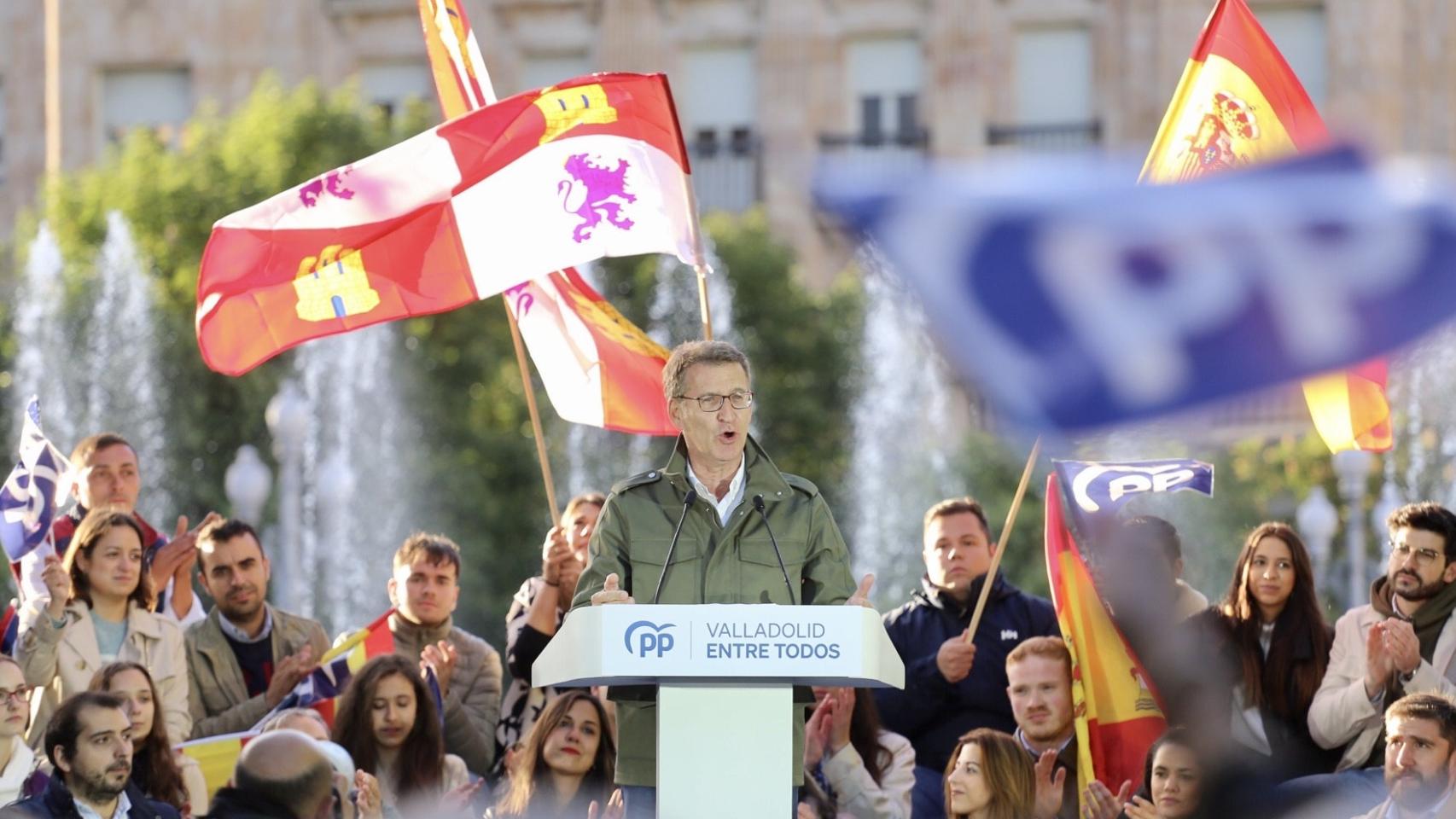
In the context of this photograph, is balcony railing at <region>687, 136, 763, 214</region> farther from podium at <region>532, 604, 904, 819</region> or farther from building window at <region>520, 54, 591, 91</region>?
podium at <region>532, 604, 904, 819</region>

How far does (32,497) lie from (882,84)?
30.9m

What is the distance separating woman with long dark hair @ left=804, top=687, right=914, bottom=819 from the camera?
9969 millimetres

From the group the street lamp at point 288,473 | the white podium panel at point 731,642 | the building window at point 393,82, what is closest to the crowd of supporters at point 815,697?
the white podium panel at point 731,642

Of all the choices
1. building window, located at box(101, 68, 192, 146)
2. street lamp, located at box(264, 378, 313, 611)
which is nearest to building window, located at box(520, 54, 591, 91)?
building window, located at box(101, 68, 192, 146)

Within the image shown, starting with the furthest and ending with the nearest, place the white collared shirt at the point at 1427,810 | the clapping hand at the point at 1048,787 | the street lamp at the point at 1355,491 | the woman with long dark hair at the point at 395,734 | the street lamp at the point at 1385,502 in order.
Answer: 1. the street lamp at the point at 1385,502
2. the street lamp at the point at 1355,491
3. the woman with long dark hair at the point at 395,734
4. the clapping hand at the point at 1048,787
5. the white collared shirt at the point at 1427,810

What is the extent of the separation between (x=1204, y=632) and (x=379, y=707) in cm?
283

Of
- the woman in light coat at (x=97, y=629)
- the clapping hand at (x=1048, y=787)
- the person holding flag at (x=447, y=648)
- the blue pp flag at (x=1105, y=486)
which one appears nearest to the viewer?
the clapping hand at (x=1048, y=787)

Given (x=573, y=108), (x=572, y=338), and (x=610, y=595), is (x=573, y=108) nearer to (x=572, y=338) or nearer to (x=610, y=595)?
(x=572, y=338)

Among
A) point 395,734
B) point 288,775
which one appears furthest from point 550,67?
point 288,775

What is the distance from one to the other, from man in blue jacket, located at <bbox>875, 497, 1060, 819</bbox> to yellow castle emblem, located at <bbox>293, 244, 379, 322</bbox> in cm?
230

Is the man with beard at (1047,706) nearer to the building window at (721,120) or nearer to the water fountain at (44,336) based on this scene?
the water fountain at (44,336)

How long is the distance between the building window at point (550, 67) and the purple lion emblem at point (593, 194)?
30.9 metres

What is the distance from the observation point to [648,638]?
637cm

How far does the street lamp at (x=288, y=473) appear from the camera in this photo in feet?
91.4
